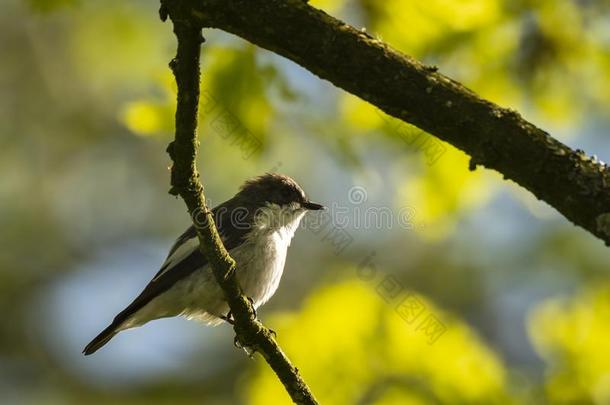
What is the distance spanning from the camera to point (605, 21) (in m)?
4.41

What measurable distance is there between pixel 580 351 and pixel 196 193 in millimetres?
1806

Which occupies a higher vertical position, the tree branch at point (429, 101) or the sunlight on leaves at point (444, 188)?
the sunlight on leaves at point (444, 188)

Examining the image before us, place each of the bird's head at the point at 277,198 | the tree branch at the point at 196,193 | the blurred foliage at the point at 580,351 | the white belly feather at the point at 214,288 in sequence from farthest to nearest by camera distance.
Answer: the bird's head at the point at 277,198 → the white belly feather at the point at 214,288 → the blurred foliage at the point at 580,351 → the tree branch at the point at 196,193

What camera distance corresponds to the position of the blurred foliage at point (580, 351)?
360cm

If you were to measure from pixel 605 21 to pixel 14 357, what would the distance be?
843 centimetres

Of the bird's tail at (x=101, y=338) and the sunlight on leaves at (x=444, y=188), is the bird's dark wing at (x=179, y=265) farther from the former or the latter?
the sunlight on leaves at (x=444, y=188)

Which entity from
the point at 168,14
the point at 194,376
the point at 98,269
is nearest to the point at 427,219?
the point at 168,14

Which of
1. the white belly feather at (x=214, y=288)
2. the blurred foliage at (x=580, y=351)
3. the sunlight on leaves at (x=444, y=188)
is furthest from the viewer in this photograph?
the white belly feather at (x=214, y=288)

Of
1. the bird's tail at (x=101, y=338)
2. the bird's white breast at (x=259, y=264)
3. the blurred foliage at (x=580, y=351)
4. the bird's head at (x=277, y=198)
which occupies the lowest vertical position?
the blurred foliage at (x=580, y=351)

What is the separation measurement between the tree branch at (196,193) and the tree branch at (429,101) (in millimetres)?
120

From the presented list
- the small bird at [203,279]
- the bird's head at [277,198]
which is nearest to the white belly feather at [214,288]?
the small bird at [203,279]

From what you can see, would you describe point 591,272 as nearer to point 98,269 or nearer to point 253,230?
point 253,230

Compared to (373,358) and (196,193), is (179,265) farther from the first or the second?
(196,193)

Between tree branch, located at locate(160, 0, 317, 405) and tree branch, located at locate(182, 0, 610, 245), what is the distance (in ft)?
0.39
